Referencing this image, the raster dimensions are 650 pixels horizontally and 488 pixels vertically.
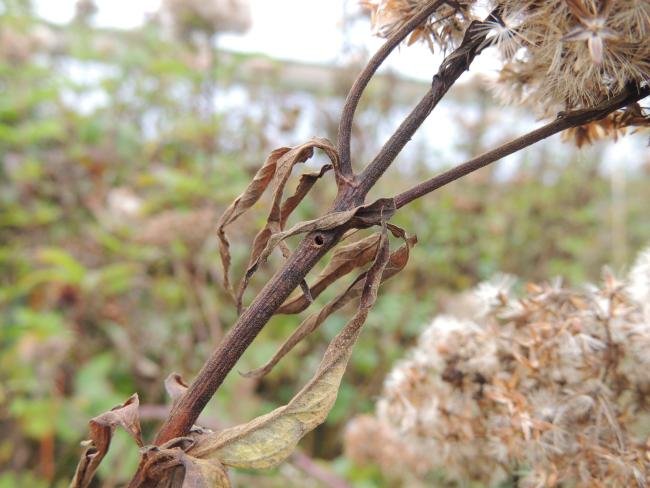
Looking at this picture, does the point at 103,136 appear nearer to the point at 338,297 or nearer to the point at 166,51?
the point at 166,51

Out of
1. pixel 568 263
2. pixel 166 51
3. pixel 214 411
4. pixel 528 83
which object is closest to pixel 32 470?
pixel 214 411

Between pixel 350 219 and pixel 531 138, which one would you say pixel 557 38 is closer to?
pixel 531 138

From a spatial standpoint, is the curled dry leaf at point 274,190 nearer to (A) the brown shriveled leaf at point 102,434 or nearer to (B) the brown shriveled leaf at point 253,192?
(B) the brown shriveled leaf at point 253,192

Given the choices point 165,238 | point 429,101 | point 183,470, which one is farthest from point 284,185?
point 165,238

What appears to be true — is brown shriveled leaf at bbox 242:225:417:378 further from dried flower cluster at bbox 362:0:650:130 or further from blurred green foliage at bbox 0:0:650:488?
blurred green foliage at bbox 0:0:650:488

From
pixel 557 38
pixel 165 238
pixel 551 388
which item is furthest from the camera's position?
pixel 165 238

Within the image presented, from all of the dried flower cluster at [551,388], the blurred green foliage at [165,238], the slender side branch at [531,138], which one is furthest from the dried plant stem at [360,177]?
the blurred green foliage at [165,238]
